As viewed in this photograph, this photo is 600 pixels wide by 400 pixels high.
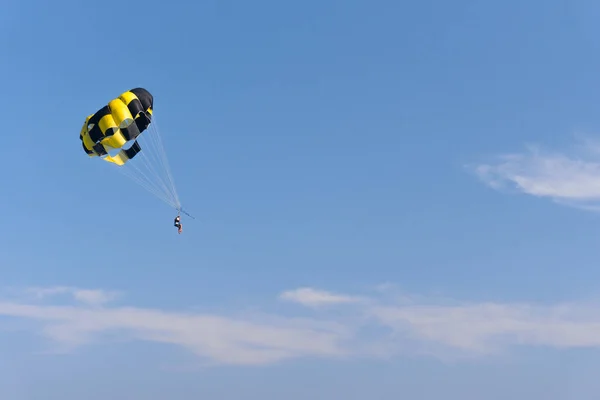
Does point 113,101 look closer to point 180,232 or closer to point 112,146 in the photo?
point 112,146

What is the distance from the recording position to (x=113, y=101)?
82.2 metres

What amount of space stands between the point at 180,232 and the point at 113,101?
1416cm

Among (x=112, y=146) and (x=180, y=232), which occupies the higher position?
(x=112, y=146)

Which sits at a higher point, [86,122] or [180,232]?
[86,122]

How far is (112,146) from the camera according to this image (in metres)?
82.9

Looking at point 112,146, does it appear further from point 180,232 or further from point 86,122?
point 180,232

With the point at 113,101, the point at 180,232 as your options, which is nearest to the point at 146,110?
the point at 113,101

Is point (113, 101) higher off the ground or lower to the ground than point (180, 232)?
higher

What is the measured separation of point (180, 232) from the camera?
3287 inches

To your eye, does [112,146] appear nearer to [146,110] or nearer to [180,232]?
[146,110]

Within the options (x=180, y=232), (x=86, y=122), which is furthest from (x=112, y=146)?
(x=180, y=232)

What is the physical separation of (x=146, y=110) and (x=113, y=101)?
3.46 meters

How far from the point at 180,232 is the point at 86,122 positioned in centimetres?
1419
